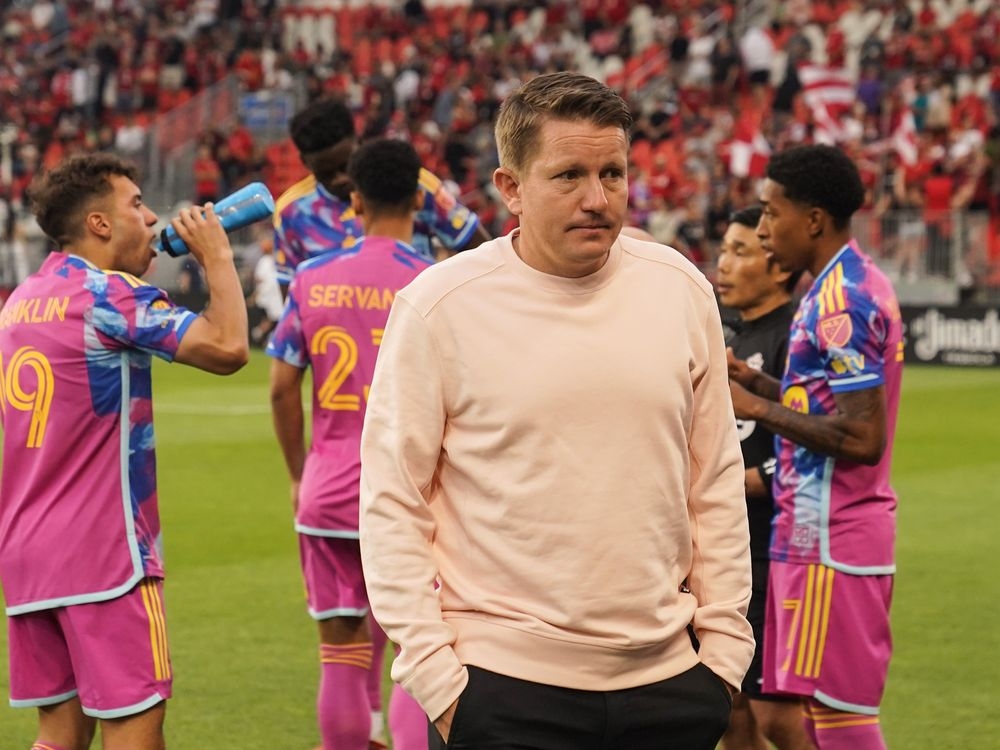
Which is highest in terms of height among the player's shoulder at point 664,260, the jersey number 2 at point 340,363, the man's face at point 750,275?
the player's shoulder at point 664,260

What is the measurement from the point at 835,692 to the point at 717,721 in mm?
1513

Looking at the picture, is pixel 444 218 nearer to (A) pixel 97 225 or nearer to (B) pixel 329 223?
(B) pixel 329 223

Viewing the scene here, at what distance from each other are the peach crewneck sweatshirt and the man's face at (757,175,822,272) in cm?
172

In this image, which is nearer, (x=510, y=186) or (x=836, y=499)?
(x=510, y=186)

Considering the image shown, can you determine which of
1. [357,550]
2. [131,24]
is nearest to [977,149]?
[357,550]

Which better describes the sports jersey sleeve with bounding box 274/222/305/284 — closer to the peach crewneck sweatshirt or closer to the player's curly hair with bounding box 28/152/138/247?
the player's curly hair with bounding box 28/152/138/247

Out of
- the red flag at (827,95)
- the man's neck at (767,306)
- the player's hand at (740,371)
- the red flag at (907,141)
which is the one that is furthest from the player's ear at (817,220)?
the red flag at (827,95)

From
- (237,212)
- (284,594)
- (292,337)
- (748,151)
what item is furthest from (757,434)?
(748,151)

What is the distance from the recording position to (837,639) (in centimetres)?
456

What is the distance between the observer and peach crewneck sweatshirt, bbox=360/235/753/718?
308 centimetres

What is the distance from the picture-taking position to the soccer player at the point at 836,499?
14.7 ft

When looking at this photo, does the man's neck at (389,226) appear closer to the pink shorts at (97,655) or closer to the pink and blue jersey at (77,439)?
the pink and blue jersey at (77,439)

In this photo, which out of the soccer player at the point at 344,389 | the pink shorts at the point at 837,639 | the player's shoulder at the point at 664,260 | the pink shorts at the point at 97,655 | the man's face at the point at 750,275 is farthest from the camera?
the soccer player at the point at 344,389

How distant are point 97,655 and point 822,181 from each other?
2.50 metres
